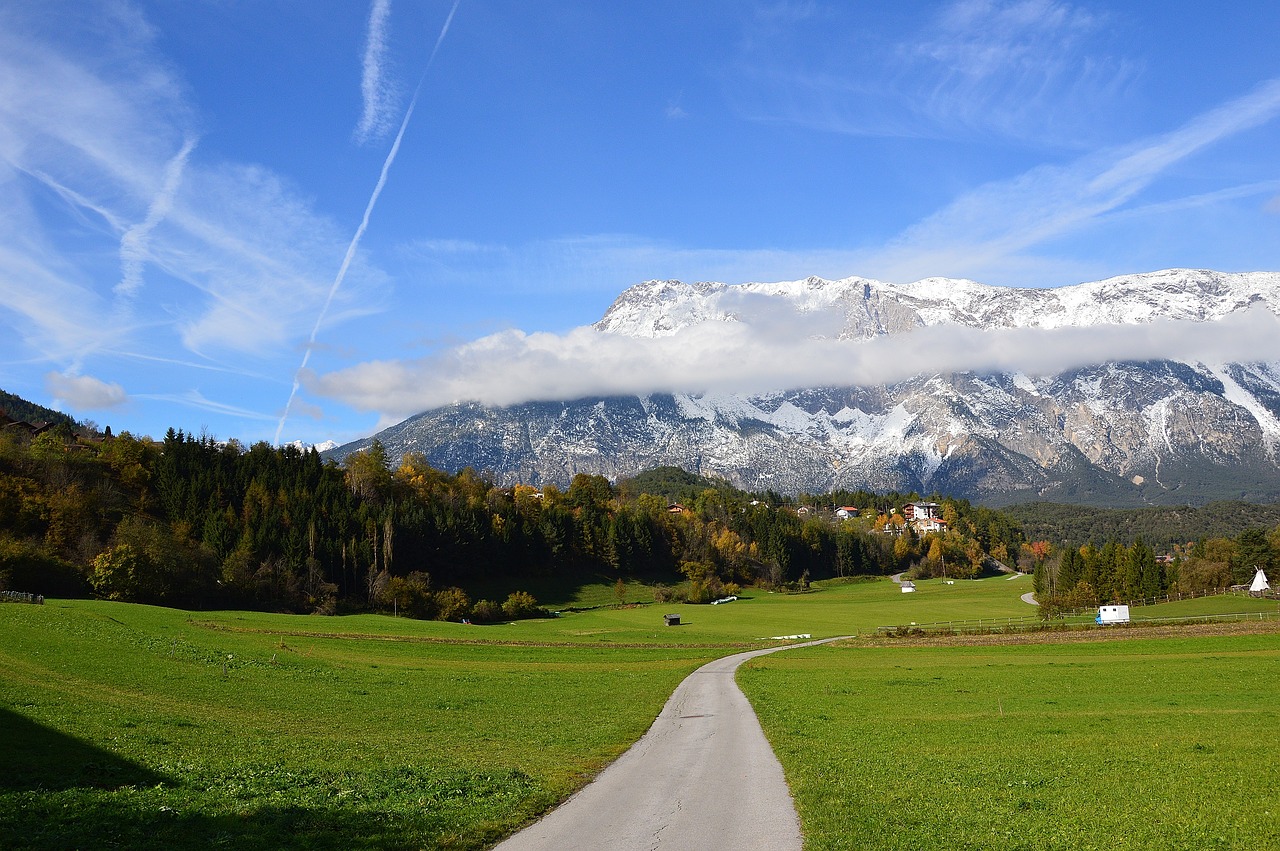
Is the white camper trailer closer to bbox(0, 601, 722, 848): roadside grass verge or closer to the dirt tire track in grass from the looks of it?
the dirt tire track in grass

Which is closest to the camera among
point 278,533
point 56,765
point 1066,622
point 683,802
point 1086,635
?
point 683,802

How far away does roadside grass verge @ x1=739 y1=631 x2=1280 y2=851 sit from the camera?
16.3m

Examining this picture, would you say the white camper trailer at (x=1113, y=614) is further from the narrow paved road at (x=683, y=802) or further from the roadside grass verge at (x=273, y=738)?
the narrow paved road at (x=683, y=802)

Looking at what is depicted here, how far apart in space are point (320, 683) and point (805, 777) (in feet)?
105

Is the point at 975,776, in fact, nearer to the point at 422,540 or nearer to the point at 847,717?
the point at 847,717

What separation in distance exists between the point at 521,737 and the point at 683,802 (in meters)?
12.6

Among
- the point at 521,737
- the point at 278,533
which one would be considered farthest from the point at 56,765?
the point at 278,533

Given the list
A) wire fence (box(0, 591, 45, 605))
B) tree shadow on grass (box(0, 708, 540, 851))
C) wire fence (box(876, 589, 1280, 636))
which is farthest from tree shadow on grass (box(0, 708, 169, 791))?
wire fence (box(876, 589, 1280, 636))

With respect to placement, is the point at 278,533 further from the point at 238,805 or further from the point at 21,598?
the point at 238,805

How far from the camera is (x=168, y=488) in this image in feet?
404

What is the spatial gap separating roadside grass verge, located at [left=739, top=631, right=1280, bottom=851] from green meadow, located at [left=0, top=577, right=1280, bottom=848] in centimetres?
11

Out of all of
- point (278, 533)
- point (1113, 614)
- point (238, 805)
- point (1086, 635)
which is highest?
point (278, 533)

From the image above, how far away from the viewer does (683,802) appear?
19.5m

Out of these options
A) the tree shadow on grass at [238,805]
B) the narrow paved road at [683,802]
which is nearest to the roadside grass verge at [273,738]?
the tree shadow on grass at [238,805]
